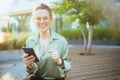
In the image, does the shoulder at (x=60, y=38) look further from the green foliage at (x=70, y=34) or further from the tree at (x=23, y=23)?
the tree at (x=23, y=23)

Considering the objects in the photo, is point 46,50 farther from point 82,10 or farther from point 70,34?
point 82,10

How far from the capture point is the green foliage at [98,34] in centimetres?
192

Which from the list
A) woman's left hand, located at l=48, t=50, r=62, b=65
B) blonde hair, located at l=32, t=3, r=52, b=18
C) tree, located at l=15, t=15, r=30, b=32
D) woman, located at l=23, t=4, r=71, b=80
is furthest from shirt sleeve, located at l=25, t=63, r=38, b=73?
blonde hair, located at l=32, t=3, r=52, b=18

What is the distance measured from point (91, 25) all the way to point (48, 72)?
1.40 feet

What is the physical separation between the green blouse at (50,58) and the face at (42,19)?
0.21 ft

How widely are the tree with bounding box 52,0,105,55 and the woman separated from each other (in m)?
0.10

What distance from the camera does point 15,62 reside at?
1970 mm

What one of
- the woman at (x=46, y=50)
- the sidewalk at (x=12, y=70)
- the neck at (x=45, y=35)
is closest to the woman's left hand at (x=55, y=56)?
the woman at (x=46, y=50)

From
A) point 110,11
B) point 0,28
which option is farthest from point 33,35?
point 110,11

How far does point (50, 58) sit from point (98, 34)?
37 centimetres

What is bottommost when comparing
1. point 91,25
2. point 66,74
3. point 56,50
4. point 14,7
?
point 66,74

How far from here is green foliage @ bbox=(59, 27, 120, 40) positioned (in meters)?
1.92

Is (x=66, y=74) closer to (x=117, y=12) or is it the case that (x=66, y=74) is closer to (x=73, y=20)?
(x=73, y=20)

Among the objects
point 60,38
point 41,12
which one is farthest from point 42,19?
point 60,38
